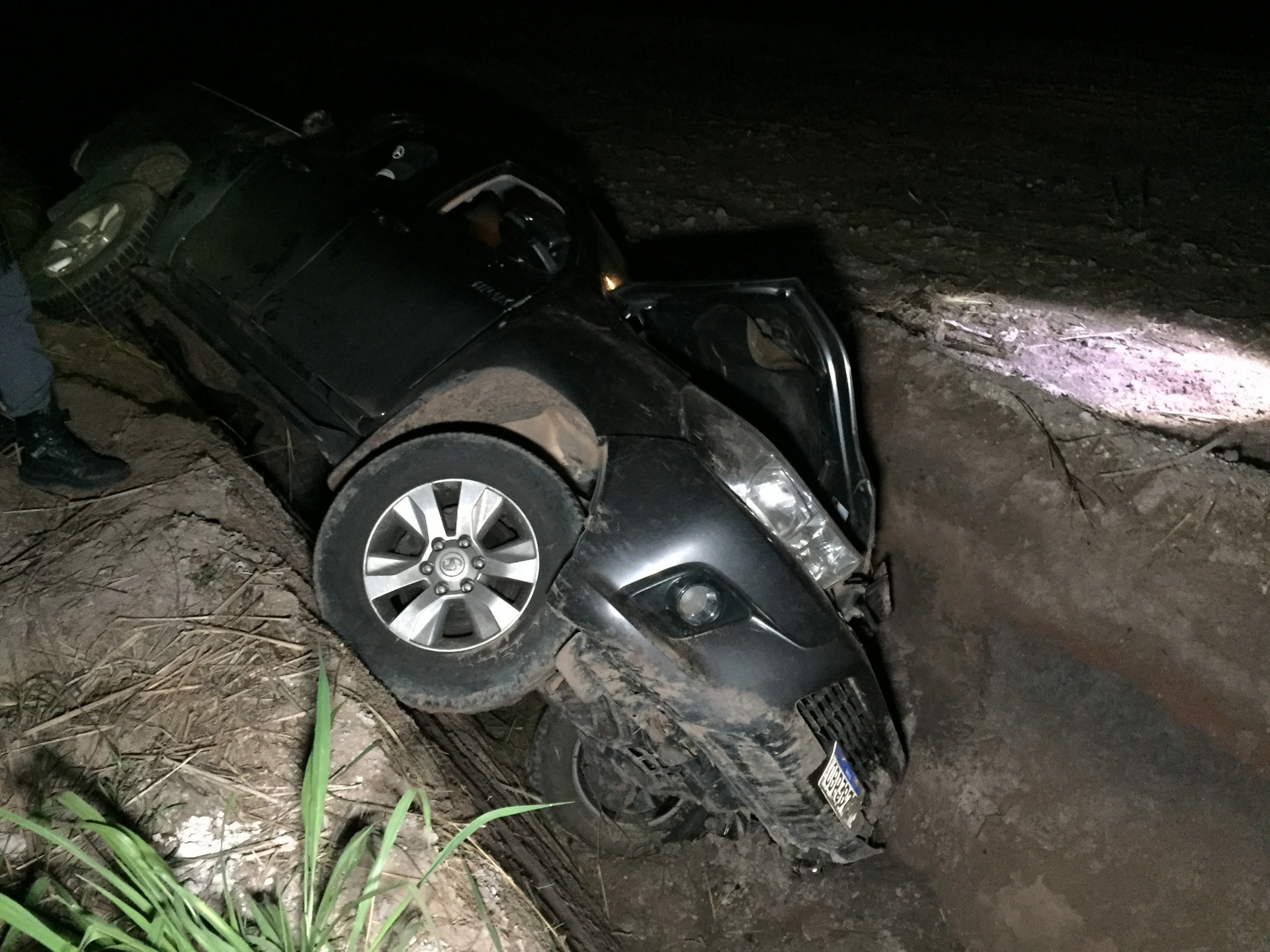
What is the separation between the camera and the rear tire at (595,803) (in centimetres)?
389

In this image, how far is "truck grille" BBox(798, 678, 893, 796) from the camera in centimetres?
328

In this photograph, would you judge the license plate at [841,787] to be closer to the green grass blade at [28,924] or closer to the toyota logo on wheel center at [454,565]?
the toyota logo on wheel center at [454,565]

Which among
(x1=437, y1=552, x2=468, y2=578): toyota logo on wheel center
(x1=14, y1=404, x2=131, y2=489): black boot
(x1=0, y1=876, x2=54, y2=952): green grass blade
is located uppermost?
(x1=14, y1=404, x2=131, y2=489): black boot

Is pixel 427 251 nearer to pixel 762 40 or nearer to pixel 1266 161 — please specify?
pixel 1266 161

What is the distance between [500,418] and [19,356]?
1828mm

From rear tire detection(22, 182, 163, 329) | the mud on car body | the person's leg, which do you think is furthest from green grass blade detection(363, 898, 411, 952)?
rear tire detection(22, 182, 163, 329)

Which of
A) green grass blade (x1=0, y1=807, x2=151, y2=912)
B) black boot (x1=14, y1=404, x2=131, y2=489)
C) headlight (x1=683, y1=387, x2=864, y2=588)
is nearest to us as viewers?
green grass blade (x1=0, y1=807, x2=151, y2=912)

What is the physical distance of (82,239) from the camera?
4.63m

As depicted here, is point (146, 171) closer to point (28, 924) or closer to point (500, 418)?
point (500, 418)

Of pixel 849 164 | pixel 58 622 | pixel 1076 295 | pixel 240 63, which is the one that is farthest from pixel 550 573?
pixel 240 63

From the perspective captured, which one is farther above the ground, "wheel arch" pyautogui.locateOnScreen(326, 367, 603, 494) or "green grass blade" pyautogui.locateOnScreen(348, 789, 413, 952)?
"wheel arch" pyautogui.locateOnScreen(326, 367, 603, 494)

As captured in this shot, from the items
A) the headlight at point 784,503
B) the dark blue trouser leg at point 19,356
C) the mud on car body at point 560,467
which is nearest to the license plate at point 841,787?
the mud on car body at point 560,467

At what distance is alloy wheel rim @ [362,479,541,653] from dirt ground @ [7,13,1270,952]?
22.9 inches

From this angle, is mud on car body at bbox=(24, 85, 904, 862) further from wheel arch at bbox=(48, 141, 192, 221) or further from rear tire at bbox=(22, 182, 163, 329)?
wheel arch at bbox=(48, 141, 192, 221)
